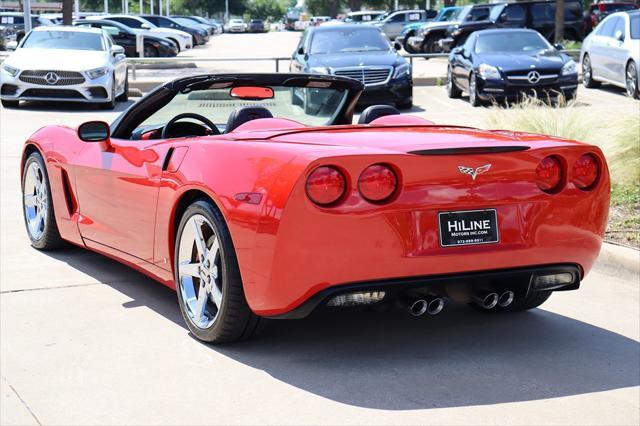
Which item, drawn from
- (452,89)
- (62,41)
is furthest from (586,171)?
(452,89)

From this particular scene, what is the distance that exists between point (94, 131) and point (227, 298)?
1781 mm

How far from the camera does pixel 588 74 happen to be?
23.1 meters

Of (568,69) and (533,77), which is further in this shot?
(568,69)

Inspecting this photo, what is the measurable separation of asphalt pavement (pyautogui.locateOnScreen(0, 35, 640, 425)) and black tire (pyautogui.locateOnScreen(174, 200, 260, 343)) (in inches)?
3.4

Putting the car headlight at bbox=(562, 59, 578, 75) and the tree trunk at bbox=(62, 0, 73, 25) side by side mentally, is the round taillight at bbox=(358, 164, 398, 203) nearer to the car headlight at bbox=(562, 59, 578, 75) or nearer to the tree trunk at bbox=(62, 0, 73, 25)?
the car headlight at bbox=(562, 59, 578, 75)

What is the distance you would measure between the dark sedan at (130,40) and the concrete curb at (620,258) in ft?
97.0

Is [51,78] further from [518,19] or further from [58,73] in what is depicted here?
[518,19]

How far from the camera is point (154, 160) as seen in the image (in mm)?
5656

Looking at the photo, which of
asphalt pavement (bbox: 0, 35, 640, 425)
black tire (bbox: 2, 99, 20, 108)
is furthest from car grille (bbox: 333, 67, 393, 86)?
asphalt pavement (bbox: 0, 35, 640, 425)

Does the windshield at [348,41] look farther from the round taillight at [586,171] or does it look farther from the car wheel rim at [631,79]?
the round taillight at [586,171]

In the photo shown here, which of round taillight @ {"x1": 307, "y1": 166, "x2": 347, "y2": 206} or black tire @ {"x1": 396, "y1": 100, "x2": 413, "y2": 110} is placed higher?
round taillight @ {"x1": 307, "y1": 166, "x2": 347, "y2": 206}

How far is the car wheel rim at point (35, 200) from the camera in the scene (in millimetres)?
7254

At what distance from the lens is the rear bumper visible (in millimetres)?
4625

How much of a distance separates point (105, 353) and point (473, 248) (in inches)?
69.7
